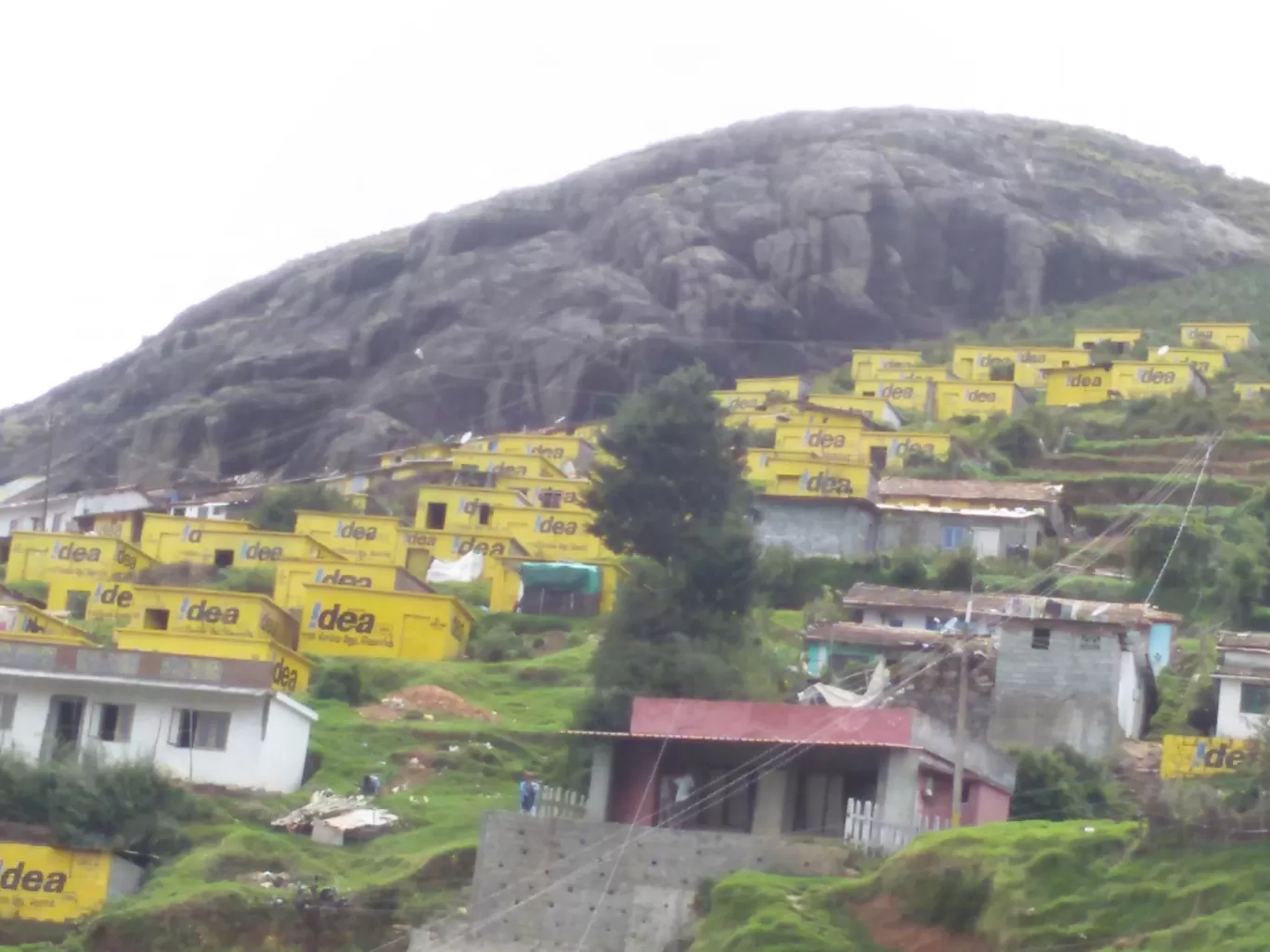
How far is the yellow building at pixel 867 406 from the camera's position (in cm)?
8925

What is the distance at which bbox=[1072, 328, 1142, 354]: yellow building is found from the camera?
99.2m

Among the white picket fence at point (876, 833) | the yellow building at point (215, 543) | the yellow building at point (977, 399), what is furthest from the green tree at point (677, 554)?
the yellow building at point (977, 399)

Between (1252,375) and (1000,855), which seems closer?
(1000,855)

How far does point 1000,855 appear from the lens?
31.5 m

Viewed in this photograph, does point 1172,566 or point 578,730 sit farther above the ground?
point 1172,566

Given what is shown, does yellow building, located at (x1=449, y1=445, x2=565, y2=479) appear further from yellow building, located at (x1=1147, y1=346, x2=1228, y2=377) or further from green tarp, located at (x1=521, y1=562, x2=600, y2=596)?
yellow building, located at (x1=1147, y1=346, x2=1228, y2=377)

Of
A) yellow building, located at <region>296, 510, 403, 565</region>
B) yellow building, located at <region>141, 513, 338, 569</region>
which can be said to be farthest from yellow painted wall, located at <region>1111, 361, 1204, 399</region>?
yellow building, located at <region>141, 513, 338, 569</region>

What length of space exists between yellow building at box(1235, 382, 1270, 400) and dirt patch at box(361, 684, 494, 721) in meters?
45.4

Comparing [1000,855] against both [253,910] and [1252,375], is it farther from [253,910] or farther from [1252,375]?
[1252,375]

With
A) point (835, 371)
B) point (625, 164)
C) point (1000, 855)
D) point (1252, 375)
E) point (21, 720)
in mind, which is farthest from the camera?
point (625, 164)

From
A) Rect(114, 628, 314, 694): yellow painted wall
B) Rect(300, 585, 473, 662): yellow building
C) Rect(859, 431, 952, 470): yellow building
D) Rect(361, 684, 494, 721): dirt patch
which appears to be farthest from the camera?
Rect(859, 431, 952, 470): yellow building

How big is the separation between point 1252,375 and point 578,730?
189 feet

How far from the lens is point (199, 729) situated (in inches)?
1838

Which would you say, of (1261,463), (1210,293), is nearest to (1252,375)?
(1261,463)
